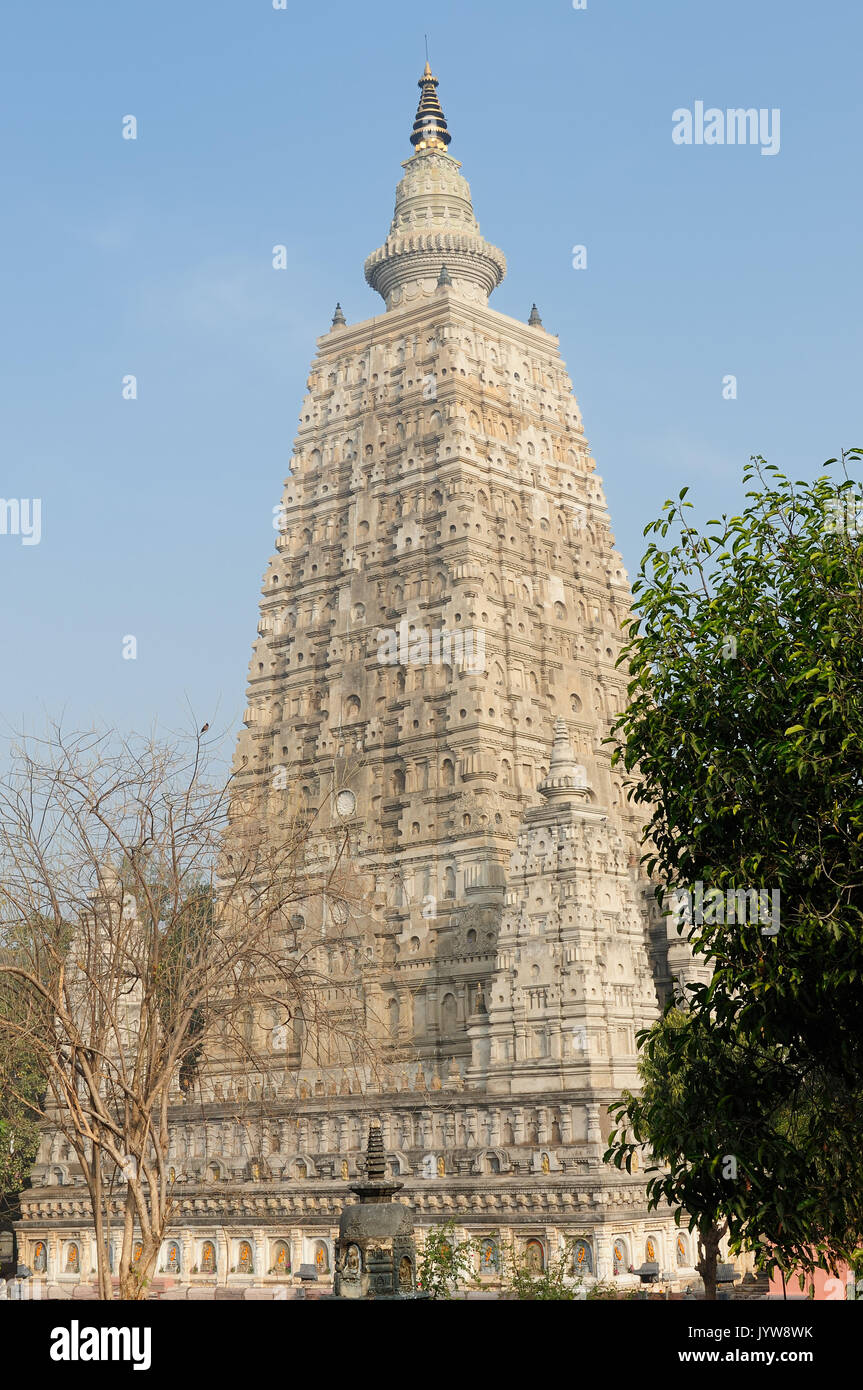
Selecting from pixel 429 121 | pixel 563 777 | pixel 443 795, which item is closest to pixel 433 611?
pixel 443 795

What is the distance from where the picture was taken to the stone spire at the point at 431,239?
80.1 m

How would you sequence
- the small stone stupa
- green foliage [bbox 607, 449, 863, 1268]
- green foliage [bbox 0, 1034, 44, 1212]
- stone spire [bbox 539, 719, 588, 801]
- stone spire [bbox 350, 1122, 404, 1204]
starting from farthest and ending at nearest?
green foliage [bbox 0, 1034, 44, 1212] → stone spire [bbox 539, 719, 588, 801] → stone spire [bbox 350, 1122, 404, 1204] → the small stone stupa → green foliage [bbox 607, 449, 863, 1268]

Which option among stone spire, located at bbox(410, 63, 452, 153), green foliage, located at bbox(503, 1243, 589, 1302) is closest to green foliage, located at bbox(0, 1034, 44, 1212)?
green foliage, located at bbox(503, 1243, 589, 1302)

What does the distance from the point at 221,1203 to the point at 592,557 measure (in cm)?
3805

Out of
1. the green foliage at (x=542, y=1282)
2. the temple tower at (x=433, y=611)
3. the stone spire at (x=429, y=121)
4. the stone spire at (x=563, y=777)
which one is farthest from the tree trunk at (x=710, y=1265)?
the stone spire at (x=429, y=121)

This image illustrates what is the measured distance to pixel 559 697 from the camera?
69.3 metres

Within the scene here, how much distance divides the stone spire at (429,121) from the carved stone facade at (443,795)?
19 cm

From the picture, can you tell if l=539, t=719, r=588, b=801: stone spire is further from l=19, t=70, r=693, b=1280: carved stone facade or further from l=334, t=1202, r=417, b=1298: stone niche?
l=334, t=1202, r=417, b=1298: stone niche

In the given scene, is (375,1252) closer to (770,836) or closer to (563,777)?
(770,836)

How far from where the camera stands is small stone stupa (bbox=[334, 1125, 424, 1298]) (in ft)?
86.0

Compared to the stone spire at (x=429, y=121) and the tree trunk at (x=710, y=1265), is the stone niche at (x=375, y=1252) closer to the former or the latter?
the tree trunk at (x=710, y=1265)

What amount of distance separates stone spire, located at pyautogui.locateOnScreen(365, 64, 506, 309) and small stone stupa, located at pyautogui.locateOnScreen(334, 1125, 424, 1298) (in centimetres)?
5890
